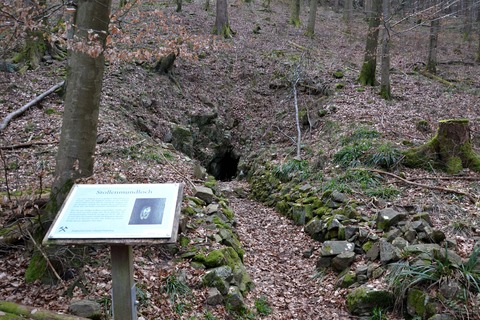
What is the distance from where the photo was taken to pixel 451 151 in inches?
330

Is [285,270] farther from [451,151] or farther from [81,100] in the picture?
[451,151]

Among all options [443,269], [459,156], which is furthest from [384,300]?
[459,156]

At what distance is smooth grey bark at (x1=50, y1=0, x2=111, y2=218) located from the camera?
4.47 meters

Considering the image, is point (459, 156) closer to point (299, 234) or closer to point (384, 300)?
point (299, 234)

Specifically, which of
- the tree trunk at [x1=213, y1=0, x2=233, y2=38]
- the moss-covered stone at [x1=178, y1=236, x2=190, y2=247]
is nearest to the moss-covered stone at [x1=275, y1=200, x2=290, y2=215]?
the moss-covered stone at [x1=178, y1=236, x2=190, y2=247]

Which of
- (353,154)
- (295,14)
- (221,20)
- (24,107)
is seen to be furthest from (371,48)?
(295,14)

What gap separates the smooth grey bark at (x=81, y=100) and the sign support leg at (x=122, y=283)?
1742 millimetres

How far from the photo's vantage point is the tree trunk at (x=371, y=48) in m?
12.7

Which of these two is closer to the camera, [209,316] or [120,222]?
[120,222]

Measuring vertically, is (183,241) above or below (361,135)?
below

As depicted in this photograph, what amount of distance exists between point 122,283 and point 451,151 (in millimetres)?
7708

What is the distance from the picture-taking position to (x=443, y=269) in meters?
4.97

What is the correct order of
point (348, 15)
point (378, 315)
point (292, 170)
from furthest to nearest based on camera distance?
point (348, 15)
point (292, 170)
point (378, 315)

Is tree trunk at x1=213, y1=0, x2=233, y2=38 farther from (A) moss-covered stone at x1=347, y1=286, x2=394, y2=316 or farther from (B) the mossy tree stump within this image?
(A) moss-covered stone at x1=347, y1=286, x2=394, y2=316
